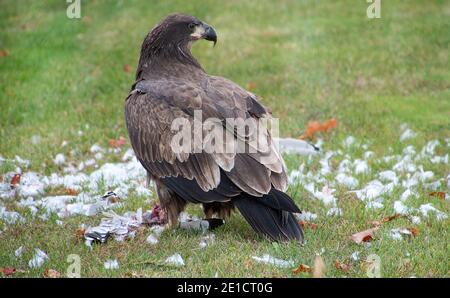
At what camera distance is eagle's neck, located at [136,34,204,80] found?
308 inches

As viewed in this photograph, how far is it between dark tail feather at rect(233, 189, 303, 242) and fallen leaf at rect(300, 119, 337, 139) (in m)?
3.79

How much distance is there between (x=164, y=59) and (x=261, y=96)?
4312mm

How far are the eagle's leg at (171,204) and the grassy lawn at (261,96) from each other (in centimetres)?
15

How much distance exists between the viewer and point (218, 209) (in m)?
7.30

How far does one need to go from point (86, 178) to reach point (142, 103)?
202 cm

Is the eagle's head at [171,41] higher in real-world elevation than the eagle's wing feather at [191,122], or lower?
higher

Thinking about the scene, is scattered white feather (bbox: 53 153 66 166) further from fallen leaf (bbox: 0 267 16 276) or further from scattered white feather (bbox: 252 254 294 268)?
scattered white feather (bbox: 252 254 294 268)

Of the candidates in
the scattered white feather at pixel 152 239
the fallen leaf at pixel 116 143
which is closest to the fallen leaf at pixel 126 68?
the fallen leaf at pixel 116 143

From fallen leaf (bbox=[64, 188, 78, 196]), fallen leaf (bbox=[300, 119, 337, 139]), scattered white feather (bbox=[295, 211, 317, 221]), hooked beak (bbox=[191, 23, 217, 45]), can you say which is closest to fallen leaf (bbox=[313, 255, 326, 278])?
scattered white feather (bbox=[295, 211, 317, 221])

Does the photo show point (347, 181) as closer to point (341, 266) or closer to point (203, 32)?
point (203, 32)

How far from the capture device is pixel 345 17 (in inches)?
602

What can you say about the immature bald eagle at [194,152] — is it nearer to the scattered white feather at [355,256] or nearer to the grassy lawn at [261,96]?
the grassy lawn at [261,96]

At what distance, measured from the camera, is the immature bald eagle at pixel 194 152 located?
21.6ft

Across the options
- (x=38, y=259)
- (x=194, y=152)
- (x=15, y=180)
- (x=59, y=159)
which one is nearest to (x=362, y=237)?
(x=194, y=152)
